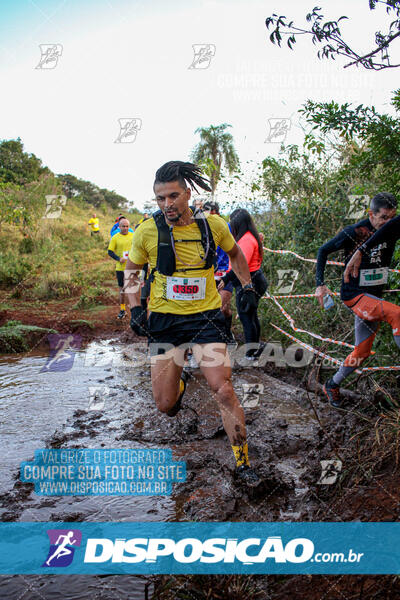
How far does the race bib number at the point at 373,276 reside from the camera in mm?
3969

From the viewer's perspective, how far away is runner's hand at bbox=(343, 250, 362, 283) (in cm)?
396

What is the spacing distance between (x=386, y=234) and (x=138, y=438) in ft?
9.23

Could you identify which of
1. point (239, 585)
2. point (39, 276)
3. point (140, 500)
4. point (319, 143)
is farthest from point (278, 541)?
point (39, 276)

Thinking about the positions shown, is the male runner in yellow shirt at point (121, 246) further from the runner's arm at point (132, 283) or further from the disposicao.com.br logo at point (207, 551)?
the disposicao.com.br logo at point (207, 551)

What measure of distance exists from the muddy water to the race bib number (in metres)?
1.41

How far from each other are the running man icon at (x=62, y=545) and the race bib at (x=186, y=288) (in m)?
1.63

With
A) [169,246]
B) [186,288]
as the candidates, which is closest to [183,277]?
[186,288]

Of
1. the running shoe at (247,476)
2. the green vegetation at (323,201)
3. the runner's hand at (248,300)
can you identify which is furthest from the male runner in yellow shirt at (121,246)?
the running shoe at (247,476)

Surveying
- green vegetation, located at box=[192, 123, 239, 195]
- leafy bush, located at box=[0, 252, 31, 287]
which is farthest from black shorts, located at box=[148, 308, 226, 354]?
green vegetation, located at box=[192, 123, 239, 195]

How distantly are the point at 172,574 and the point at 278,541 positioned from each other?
23.0 inches

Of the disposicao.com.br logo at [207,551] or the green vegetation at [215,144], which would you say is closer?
the disposicao.com.br logo at [207,551]

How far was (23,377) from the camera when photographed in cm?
578

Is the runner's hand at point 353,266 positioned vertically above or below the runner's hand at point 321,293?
above

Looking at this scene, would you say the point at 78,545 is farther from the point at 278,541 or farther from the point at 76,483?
the point at 278,541
